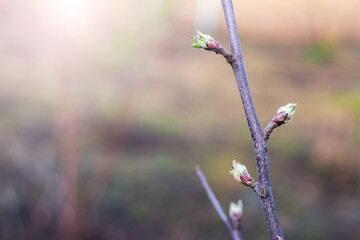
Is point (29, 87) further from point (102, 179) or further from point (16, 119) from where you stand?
point (102, 179)

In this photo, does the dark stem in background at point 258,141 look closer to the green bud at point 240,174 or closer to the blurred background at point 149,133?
→ the green bud at point 240,174

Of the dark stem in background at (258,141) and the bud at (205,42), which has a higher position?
the bud at (205,42)

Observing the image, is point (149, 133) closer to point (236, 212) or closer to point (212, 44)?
point (236, 212)

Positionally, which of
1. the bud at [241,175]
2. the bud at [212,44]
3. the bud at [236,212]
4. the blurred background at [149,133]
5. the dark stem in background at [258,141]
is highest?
the bud at [212,44]

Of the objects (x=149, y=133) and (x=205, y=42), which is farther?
(x=149, y=133)

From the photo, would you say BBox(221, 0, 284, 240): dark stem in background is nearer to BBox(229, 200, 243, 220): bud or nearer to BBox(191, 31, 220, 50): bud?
BBox(191, 31, 220, 50): bud

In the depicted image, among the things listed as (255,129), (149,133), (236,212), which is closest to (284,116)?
(255,129)

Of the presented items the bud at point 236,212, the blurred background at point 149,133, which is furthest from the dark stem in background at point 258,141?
the blurred background at point 149,133

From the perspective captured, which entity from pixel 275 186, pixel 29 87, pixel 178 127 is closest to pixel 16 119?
pixel 29 87
